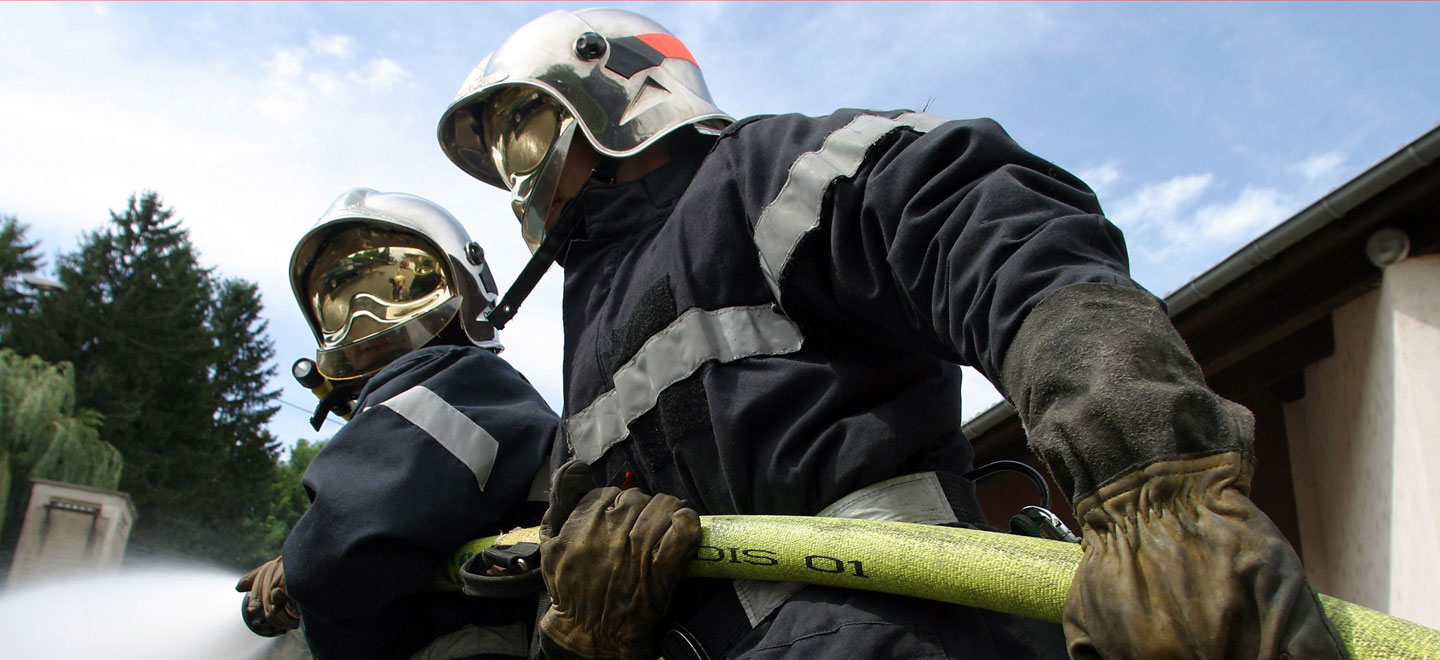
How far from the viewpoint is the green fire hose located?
146cm

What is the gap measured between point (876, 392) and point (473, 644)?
1.71m

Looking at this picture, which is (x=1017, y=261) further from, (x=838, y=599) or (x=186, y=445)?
(x=186, y=445)

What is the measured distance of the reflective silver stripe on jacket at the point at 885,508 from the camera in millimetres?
1770

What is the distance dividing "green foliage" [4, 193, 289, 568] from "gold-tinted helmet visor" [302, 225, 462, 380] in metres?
37.8

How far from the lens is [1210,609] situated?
3.64 feet

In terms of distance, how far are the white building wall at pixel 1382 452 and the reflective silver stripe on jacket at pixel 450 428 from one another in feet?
11.7

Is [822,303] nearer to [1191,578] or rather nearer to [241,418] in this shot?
[1191,578]

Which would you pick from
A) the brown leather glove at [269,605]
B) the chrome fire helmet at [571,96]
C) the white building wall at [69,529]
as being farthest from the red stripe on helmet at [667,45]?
the white building wall at [69,529]

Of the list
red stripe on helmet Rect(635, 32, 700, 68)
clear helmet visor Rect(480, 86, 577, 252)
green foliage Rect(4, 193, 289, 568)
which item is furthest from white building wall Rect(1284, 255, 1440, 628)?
green foliage Rect(4, 193, 289, 568)

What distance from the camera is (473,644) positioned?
304 centimetres

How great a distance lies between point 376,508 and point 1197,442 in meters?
2.08

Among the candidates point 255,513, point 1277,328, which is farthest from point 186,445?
point 1277,328

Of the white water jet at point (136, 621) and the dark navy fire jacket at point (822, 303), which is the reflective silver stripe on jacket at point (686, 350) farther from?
the white water jet at point (136, 621)

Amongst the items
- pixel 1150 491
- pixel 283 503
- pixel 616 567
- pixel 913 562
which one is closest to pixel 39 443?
pixel 616 567
